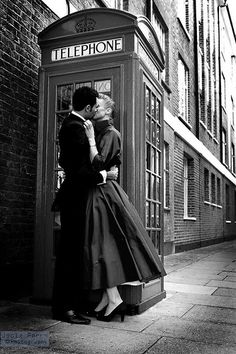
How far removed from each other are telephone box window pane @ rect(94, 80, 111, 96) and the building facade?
1.17m

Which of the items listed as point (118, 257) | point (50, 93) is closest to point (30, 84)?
point (50, 93)

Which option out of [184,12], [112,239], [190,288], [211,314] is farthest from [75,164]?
[184,12]

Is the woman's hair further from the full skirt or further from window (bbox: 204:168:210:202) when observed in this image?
window (bbox: 204:168:210:202)

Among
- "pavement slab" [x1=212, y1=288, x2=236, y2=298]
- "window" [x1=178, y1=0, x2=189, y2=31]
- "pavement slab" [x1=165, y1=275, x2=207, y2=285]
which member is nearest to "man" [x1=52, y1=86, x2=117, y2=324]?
"pavement slab" [x1=212, y1=288, x2=236, y2=298]

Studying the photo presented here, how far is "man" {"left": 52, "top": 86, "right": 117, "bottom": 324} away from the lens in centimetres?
378

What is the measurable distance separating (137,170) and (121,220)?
0.70 meters

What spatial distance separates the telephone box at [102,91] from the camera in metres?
4.39

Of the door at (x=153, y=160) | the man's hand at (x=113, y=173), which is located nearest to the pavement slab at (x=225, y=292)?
the door at (x=153, y=160)

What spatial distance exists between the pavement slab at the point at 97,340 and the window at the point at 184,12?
480 inches

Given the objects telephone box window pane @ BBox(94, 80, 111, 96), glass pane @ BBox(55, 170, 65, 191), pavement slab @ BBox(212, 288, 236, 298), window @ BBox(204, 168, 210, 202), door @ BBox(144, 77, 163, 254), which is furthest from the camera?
window @ BBox(204, 168, 210, 202)

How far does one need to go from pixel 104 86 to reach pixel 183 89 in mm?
10392

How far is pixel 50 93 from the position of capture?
4.71 meters

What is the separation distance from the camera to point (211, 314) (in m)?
4.43

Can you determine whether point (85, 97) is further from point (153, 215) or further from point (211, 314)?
point (211, 314)
